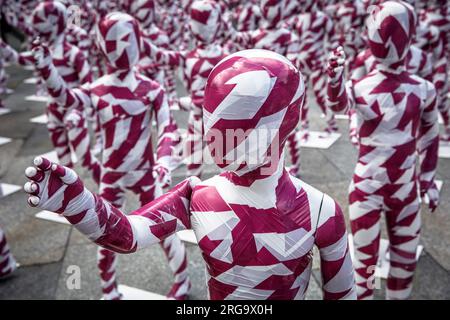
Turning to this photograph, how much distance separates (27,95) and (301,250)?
26.5 feet

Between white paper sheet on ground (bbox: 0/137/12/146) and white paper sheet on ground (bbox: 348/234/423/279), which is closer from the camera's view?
white paper sheet on ground (bbox: 348/234/423/279)

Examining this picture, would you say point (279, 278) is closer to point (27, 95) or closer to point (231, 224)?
point (231, 224)

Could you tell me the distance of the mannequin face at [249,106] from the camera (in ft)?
3.62

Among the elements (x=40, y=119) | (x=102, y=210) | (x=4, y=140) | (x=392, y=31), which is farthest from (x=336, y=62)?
(x=40, y=119)

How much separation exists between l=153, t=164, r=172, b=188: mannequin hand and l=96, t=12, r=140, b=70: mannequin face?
32.1 inches

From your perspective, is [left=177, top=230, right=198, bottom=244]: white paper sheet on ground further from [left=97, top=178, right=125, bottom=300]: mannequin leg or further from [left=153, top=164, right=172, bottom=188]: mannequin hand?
[left=153, top=164, right=172, bottom=188]: mannequin hand

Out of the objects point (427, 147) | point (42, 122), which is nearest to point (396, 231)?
point (427, 147)

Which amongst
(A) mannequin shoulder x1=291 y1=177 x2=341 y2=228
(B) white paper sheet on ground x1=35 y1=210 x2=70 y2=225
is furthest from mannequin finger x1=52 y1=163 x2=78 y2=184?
(B) white paper sheet on ground x1=35 y1=210 x2=70 y2=225

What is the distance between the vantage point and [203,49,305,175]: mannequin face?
110 centimetres

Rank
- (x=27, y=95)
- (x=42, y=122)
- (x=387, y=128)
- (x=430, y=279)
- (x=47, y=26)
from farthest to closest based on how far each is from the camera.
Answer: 1. (x=27, y=95)
2. (x=42, y=122)
3. (x=47, y=26)
4. (x=430, y=279)
5. (x=387, y=128)

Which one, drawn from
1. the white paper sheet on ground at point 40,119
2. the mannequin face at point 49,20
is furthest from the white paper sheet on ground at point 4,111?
the mannequin face at point 49,20

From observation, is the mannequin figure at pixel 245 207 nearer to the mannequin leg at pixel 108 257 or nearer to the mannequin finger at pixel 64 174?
the mannequin finger at pixel 64 174

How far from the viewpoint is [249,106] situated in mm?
1102
